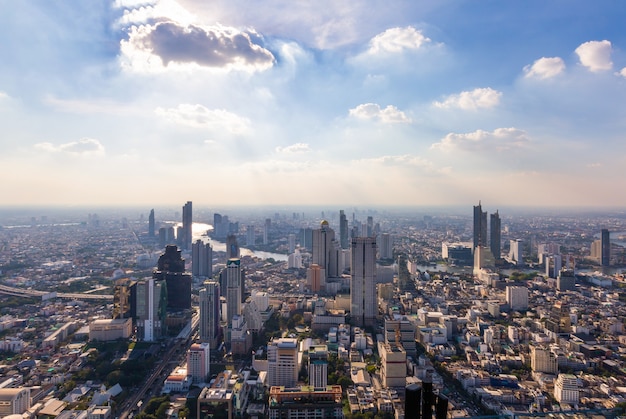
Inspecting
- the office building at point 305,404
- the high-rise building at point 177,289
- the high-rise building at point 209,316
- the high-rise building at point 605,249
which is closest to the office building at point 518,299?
the office building at point 305,404

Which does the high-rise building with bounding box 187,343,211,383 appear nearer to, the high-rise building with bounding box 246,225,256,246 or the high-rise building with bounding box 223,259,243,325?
the high-rise building with bounding box 223,259,243,325

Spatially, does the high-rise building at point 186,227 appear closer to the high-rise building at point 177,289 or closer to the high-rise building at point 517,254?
the high-rise building at point 177,289

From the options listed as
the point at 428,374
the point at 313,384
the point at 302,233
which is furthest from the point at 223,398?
the point at 302,233

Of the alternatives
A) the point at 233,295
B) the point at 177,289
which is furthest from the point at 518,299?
the point at 177,289

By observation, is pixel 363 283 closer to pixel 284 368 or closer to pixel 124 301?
pixel 284 368

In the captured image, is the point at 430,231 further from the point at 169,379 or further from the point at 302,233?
the point at 169,379

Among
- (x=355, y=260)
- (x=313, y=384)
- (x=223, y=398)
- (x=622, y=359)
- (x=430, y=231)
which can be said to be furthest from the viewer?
(x=430, y=231)
